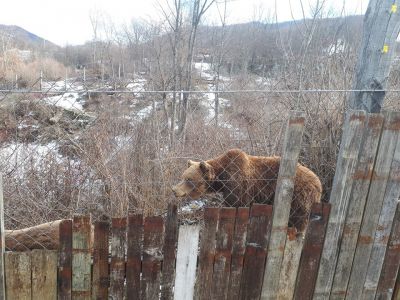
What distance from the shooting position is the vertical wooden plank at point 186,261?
2.04 m

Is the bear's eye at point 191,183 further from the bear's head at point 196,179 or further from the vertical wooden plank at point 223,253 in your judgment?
the vertical wooden plank at point 223,253

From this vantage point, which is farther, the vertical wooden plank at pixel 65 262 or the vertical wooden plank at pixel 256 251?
the vertical wooden plank at pixel 256 251

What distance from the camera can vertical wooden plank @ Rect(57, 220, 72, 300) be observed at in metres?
1.96

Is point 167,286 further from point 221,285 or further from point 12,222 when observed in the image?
point 12,222

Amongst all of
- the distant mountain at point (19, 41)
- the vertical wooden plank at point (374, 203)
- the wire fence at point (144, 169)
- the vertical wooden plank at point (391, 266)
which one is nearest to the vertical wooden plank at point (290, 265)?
the vertical wooden plank at point (374, 203)

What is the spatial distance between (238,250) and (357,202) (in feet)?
2.75

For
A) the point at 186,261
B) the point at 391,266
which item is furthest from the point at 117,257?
the point at 391,266

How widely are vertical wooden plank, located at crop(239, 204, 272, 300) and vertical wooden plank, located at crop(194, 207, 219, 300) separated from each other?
0.23 metres

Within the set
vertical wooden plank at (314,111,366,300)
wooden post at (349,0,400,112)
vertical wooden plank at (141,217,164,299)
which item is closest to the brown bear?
wooden post at (349,0,400,112)

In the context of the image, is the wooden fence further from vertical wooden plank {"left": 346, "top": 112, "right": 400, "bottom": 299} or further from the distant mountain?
the distant mountain

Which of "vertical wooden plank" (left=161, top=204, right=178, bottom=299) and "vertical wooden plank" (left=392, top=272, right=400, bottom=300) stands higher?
"vertical wooden plank" (left=161, top=204, right=178, bottom=299)

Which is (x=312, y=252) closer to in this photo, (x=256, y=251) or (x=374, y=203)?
(x=256, y=251)

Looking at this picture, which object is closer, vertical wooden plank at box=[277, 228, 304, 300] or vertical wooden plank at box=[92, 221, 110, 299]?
vertical wooden plank at box=[92, 221, 110, 299]

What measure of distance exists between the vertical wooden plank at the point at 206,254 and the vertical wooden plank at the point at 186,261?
4 centimetres
